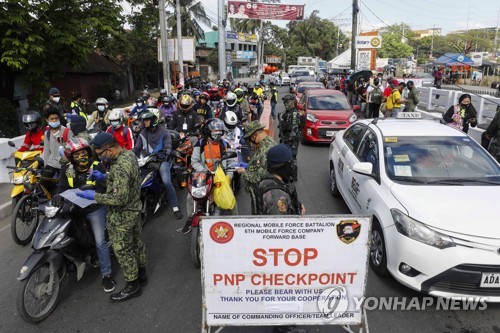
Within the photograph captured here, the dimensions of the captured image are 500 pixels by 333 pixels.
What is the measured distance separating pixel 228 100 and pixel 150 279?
6.10 meters

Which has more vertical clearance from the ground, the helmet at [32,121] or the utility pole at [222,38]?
the utility pole at [222,38]

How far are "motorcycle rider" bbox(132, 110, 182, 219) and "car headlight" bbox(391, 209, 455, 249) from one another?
145 inches

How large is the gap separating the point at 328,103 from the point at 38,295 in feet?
33.6

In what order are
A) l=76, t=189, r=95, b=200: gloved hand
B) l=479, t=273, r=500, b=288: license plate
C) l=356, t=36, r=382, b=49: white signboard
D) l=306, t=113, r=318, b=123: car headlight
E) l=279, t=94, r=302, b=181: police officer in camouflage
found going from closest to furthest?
l=479, t=273, r=500, b=288: license plate
l=76, t=189, r=95, b=200: gloved hand
l=279, t=94, r=302, b=181: police officer in camouflage
l=306, t=113, r=318, b=123: car headlight
l=356, t=36, r=382, b=49: white signboard

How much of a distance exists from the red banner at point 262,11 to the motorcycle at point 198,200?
33493 millimetres

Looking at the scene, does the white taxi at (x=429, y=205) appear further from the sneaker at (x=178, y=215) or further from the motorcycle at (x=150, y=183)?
the motorcycle at (x=150, y=183)

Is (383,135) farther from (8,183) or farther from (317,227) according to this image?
(8,183)

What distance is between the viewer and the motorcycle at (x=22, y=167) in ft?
18.1

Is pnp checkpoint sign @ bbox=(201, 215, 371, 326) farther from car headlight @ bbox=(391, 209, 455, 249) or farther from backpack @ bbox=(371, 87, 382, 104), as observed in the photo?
backpack @ bbox=(371, 87, 382, 104)

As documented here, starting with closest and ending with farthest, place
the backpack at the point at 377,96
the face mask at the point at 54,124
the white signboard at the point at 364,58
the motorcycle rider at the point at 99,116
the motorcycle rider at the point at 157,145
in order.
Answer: the face mask at the point at 54,124 → the motorcycle rider at the point at 157,145 → the motorcycle rider at the point at 99,116 → the backpack at the point at 377,96 → the white signboard at the point at 364,58

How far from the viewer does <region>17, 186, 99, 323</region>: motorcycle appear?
3579 millimetres

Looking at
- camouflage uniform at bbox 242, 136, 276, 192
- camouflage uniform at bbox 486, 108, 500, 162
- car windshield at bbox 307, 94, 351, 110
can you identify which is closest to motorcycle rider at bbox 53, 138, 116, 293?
camouflage uniform at bbox 242, 136, 276, 192

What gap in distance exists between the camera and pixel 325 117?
11.3 m
